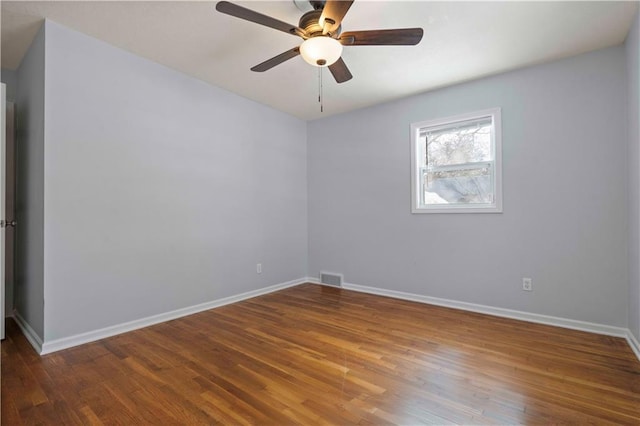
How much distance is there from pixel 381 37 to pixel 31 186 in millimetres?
3085

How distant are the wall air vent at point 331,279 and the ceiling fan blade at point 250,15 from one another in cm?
329

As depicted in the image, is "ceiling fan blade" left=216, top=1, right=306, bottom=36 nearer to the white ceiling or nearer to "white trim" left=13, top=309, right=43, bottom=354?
the white ceiling

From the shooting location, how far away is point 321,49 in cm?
203

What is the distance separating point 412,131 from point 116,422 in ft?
12.5

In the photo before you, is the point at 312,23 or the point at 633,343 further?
the point at 633,343

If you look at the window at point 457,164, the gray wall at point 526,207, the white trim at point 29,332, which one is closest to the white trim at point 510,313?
the gray wall at point 526,207

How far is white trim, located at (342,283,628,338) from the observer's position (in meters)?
2.71

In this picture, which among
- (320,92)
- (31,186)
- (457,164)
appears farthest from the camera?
(320,92)

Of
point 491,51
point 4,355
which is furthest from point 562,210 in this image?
point 4,355

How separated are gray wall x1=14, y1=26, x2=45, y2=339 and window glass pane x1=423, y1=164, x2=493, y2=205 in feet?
12.5

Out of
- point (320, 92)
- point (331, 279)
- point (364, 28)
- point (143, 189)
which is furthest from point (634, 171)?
point (143, 189)

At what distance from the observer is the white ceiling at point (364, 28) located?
221cm

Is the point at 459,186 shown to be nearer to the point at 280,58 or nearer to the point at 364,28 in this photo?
the point at 364,28

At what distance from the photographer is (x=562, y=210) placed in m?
2.91
